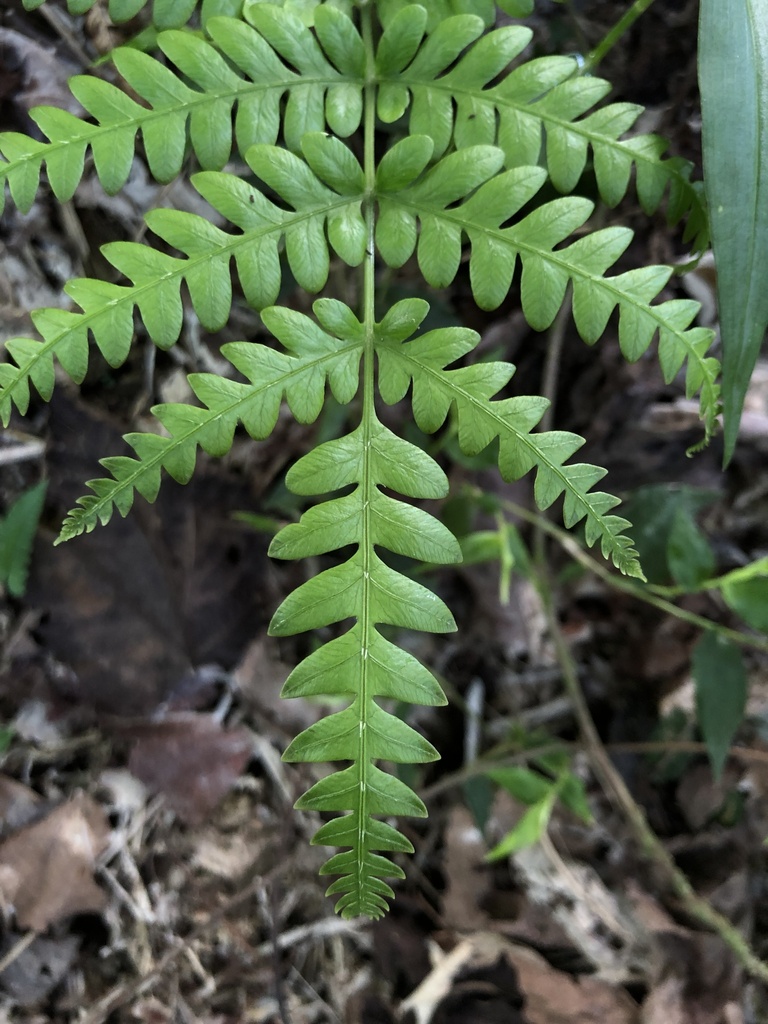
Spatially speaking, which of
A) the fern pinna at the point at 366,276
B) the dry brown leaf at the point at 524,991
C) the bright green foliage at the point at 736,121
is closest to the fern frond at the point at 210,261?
the fern pinna at the point at 366,276

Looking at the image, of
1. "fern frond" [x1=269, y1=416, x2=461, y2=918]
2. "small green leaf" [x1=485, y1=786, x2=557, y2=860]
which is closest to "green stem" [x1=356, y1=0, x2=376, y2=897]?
"fern frond" [x1=269, y1=416, x2=461, y2=918]

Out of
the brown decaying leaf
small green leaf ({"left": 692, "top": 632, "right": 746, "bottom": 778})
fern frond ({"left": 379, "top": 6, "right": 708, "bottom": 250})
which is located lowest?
the brown decaying leaf

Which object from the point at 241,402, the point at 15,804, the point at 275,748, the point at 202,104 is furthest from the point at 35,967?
the point at 202,104

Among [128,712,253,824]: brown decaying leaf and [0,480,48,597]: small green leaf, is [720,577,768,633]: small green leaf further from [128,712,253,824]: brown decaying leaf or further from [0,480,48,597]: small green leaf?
[0,480,48,597]: small green leaf

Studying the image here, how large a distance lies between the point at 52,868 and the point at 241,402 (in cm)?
99

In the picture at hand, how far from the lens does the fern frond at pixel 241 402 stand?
0.74 metres

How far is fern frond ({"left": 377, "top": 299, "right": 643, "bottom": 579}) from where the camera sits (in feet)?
2.50

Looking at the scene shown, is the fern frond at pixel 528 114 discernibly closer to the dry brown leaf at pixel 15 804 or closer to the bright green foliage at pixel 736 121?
the bright green foliage at pixel 736 121

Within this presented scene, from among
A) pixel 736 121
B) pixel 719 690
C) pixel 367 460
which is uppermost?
pixel 736 121

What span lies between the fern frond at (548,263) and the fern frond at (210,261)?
0.11 metres

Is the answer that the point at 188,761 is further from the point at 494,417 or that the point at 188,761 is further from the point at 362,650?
the point at 494,417

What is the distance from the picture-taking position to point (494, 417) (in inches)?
31.1

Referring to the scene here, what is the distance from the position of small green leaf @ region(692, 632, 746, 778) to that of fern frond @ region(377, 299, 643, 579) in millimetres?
667

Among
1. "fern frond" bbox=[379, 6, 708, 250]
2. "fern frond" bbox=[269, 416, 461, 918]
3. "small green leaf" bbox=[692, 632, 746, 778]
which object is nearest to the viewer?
"fern frond" bbox=[269, 416, 461, 918]
